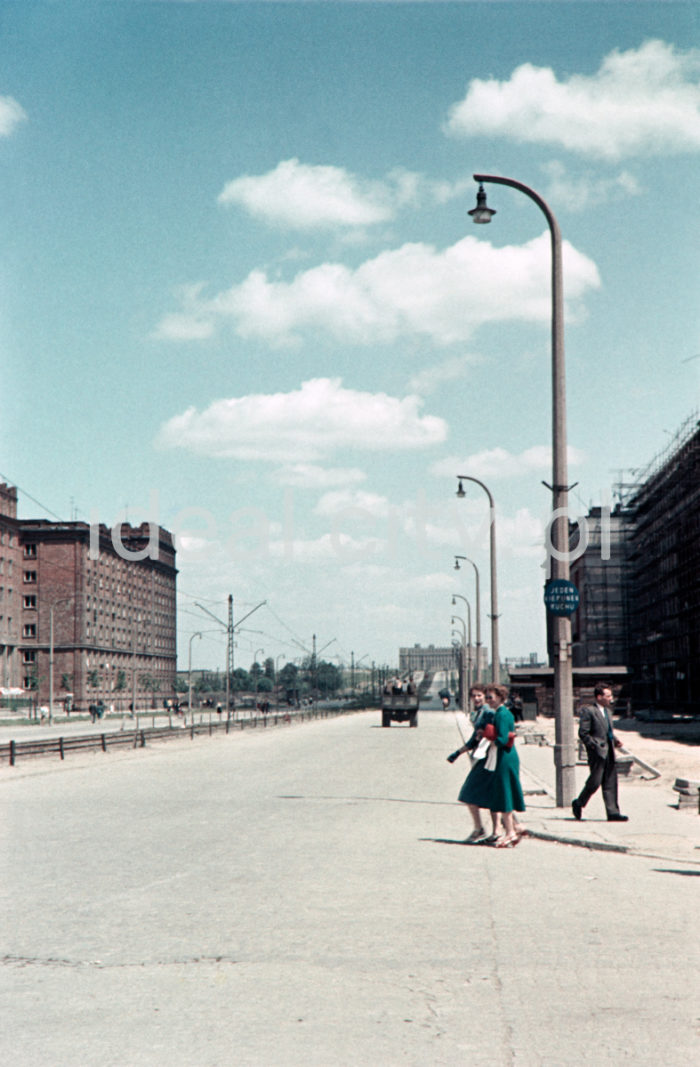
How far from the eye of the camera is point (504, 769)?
12000 mm

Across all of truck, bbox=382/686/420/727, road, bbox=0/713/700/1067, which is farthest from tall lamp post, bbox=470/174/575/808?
truck, bbox=382/686/420/727

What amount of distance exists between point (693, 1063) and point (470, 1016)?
1158mm

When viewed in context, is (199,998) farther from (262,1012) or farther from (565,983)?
(565,983)

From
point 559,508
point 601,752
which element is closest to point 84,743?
point 559,508

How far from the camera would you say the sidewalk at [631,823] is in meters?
12.0

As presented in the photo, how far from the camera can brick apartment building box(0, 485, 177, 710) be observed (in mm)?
123750

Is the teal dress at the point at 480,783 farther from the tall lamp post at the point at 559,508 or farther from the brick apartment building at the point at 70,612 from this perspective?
the brick apartment building at the point at 70,612

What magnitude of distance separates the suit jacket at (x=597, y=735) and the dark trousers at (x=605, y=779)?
0.04 meters

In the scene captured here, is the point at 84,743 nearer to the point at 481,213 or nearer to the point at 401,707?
the point at 481,213

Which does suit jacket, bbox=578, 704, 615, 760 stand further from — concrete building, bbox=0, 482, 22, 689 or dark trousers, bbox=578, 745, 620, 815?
concrete building, bbox=0, 482, 22, 689

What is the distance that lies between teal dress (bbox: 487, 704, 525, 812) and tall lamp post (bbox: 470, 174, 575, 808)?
339 cm

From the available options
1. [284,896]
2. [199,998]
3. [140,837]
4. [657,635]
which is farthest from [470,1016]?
[657,635]

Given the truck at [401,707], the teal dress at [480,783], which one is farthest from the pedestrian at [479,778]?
the truck at [401,707]

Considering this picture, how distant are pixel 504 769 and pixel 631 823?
10.3ft
